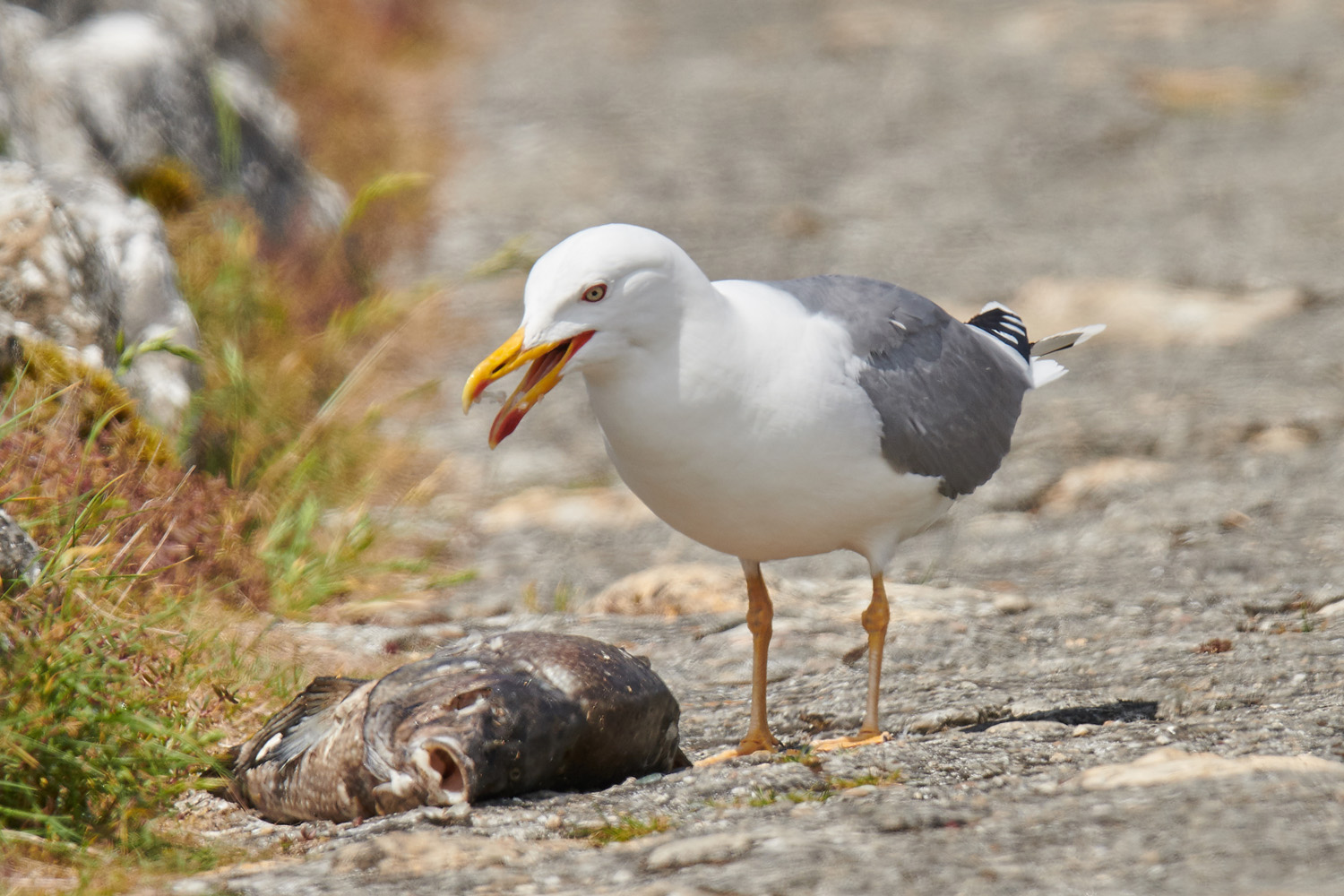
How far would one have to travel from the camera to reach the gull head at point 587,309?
3379 mm

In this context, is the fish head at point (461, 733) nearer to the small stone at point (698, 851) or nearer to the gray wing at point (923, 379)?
the small stone at point (698, 851)

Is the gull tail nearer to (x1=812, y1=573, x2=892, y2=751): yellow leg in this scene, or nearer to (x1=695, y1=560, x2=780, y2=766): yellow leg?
(x1=812, y1=573, x2=892, y2=751): yellow leg

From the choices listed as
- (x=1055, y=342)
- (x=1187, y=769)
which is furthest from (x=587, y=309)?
(x=1055, y=342)

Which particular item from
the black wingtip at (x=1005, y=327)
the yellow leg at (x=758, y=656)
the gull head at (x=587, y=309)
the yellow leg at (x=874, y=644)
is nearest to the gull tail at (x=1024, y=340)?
the black wingtip at (x=1005, y=327)

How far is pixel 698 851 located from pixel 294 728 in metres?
1.24

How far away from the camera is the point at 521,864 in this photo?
3000 millimetres

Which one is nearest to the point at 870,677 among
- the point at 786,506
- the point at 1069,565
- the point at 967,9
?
the point at 786,506

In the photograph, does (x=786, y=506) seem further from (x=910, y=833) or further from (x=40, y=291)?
(x=40, y=291)

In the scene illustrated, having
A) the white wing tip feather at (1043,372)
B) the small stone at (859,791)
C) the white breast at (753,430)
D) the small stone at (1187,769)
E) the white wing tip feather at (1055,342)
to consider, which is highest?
the white wing tip feather at (1055,342)

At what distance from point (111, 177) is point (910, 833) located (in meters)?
6.22

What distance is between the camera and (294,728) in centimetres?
366

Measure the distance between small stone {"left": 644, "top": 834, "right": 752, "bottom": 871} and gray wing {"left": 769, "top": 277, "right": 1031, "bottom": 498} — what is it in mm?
1218

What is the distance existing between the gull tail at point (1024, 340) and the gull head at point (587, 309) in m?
1.61

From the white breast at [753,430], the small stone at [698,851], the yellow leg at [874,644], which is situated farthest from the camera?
the yellow leg at [874,644]
